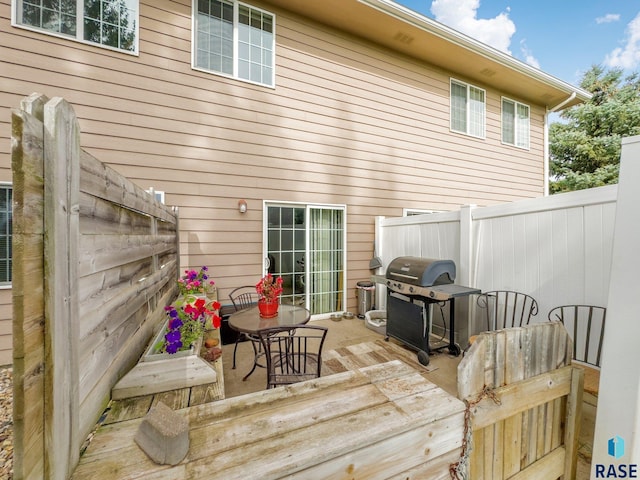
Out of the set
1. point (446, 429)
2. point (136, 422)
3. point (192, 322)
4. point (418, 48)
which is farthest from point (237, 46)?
point (446, 429)

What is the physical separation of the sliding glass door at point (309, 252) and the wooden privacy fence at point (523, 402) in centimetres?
343

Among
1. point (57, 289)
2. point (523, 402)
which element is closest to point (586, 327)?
point (523, 402)

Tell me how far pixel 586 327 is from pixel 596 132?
40.8 feet

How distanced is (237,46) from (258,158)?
1697mm

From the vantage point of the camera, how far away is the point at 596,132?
1057cm

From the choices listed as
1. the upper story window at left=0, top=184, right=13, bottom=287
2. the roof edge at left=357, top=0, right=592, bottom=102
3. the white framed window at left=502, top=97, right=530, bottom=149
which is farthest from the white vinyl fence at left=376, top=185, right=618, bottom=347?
the upper story window at left=0, top=184, right=13, bottom=287

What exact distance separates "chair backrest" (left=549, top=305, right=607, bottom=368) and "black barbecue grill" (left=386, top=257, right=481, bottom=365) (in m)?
0.82

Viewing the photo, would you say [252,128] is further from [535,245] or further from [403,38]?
[535,245]

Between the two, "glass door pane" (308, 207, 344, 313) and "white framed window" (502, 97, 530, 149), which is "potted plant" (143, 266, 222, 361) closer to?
"glass door pane" (308, 207, 344, 313)

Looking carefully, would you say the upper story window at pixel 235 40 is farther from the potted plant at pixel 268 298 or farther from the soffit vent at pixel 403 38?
the potted plant at pixel 268 298

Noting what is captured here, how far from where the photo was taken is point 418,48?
17.5 feet

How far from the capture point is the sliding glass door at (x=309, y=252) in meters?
4.50

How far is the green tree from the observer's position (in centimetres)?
984

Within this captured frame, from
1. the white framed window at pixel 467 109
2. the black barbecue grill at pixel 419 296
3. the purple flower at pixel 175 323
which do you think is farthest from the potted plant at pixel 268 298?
the white framed window at pixel 467 109
